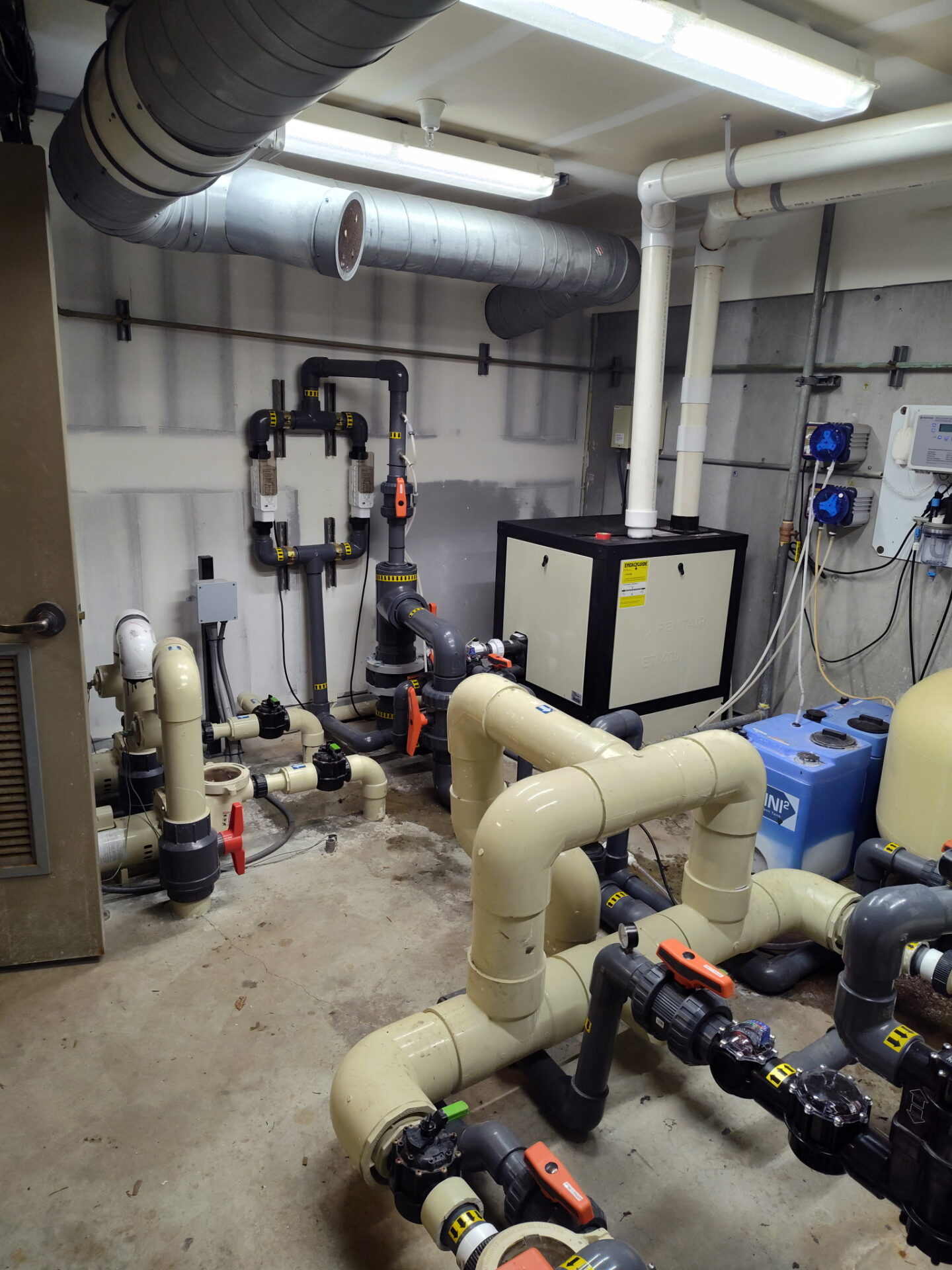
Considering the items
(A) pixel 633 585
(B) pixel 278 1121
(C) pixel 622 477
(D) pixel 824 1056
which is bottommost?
(B) pixel 278 1121

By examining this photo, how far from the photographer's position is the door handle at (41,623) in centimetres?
204

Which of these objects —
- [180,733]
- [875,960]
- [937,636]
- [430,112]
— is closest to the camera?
[875,960]

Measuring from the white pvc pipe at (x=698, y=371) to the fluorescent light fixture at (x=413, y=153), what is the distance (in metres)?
0.80

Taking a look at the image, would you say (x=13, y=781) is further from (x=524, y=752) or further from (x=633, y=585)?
(x=633, y=585)

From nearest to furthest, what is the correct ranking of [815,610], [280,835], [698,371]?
1. [280,835]
2. [698,371]
3. [815,610]

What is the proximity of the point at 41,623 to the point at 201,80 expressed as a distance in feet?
4.36

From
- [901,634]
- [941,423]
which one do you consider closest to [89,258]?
[941,423]

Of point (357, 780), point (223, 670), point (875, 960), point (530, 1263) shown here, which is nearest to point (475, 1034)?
point (530, 1263)

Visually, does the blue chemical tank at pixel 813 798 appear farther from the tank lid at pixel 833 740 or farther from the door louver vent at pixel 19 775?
the door louver vent at pixel 19 775

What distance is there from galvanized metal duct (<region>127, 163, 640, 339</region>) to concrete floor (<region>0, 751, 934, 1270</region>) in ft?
7.37

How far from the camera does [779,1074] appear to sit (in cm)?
130

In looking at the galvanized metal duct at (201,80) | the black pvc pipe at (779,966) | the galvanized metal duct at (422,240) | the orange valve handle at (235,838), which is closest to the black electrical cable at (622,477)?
the galvanized metal duct at (422,240)

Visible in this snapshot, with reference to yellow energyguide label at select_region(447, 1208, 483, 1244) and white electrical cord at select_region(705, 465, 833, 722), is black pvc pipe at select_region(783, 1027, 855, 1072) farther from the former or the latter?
white electrical cord at select_region(705, 465, 833, 722)

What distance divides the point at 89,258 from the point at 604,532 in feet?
7.86
